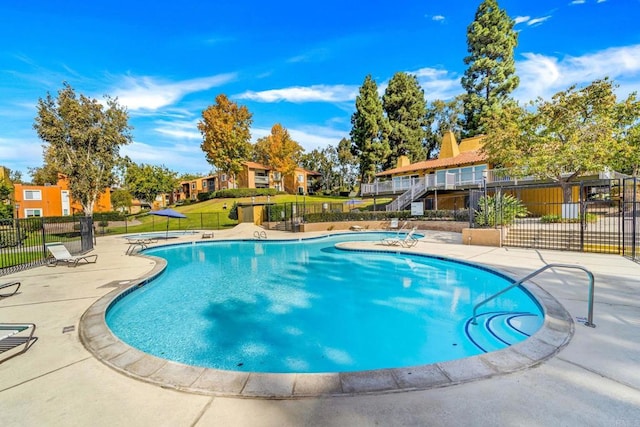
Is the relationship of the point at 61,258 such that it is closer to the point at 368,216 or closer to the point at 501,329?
the point at 501,329

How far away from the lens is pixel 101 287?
7.00 metres

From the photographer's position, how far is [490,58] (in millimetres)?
30734

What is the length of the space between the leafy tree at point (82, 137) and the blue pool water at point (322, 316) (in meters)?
16.6

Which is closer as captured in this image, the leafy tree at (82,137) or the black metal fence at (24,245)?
the black metal fence at (24,245)

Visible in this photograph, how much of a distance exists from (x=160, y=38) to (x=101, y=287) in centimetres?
1468

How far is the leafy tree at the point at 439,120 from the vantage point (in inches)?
1670

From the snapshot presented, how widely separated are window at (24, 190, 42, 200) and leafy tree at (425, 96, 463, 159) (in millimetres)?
54255

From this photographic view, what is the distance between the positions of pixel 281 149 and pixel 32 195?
33333 mm

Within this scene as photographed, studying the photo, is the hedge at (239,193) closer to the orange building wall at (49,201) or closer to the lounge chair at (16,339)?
the orange building wall at (49,201)

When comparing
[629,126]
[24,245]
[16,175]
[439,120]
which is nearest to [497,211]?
[629,126]

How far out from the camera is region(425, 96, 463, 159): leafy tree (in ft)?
139

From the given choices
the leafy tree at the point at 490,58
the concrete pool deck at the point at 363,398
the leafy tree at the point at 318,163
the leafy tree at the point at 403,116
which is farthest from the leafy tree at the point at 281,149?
the concrete pool deck at the point at 363,398

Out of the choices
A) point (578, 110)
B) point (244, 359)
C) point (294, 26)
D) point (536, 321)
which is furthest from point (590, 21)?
point (244, 359)

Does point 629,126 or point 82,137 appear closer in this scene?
point 629,126
